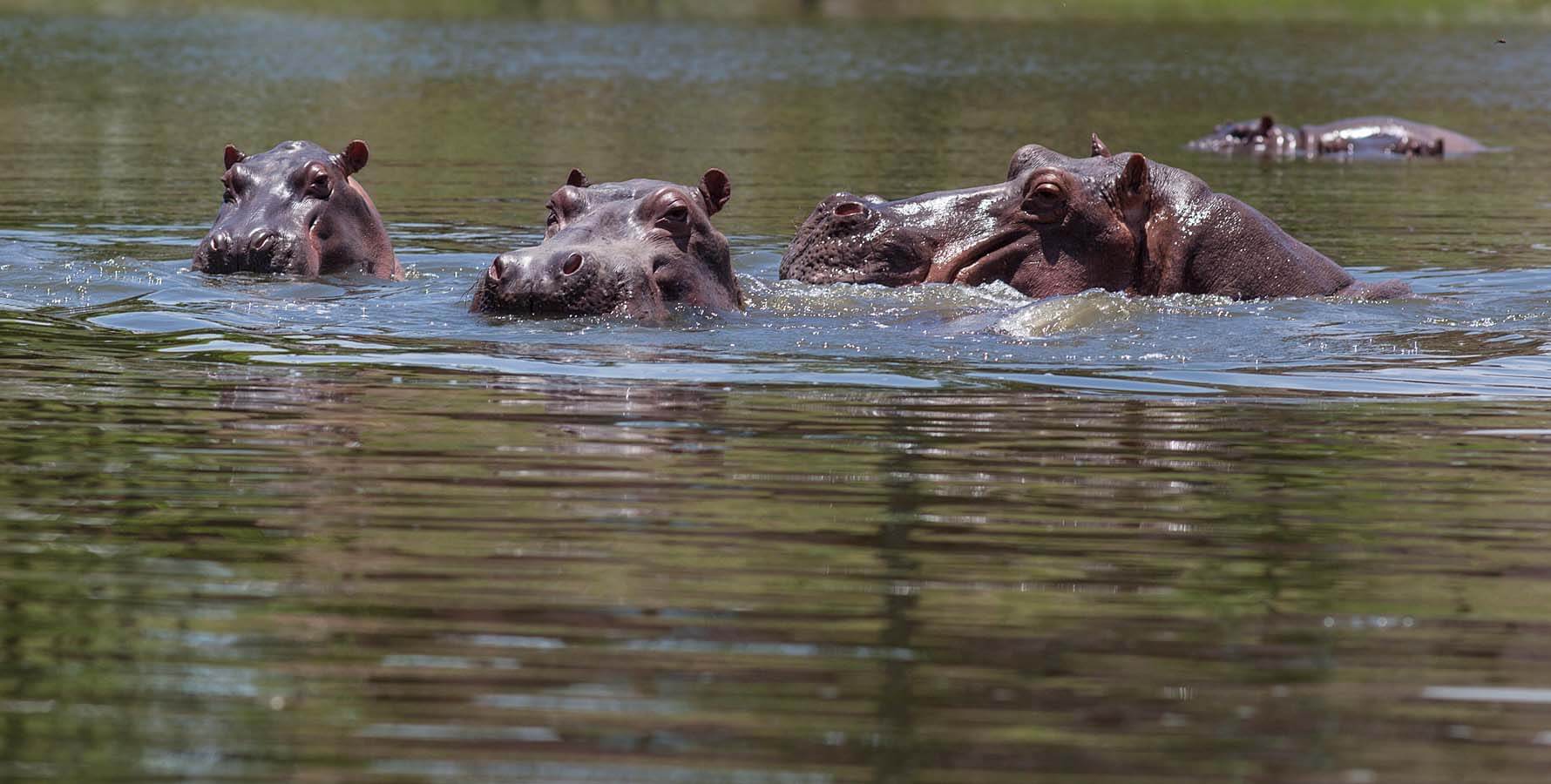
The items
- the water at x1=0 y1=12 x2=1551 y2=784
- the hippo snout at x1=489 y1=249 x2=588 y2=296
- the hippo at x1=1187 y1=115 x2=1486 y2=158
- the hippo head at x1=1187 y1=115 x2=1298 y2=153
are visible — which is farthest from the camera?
the hippo head at x1=1187 y1=115 x2=1298 y2=153

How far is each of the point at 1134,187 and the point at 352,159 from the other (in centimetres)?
424

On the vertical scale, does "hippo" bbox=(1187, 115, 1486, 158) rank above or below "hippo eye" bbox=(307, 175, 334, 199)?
above

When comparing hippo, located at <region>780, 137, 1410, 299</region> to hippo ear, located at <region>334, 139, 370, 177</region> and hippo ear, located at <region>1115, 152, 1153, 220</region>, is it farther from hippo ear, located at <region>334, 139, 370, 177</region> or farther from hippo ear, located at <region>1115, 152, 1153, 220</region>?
hippo ear, located at <region>334, 139, 370, 177</region>

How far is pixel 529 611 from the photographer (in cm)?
508

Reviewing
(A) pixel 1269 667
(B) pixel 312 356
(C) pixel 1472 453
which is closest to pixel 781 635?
(A) pixel 1269 667

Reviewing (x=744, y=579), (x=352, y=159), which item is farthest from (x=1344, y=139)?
(x=744, y=579)

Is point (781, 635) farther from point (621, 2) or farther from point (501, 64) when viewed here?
point (621, 2)

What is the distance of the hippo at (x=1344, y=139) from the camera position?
89.1 feet

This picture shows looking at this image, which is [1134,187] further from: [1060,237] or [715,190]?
[715,190]

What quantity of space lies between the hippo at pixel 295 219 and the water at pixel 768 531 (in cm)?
19

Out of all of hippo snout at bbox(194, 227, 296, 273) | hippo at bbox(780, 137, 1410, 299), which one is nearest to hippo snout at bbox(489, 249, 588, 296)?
hippo at bbox(780, 137, 1410, 299)

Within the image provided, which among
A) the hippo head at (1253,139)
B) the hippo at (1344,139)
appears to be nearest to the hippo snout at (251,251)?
the hippo at (1344,139)

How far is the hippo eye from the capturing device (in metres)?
11.7

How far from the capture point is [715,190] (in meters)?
10.4
